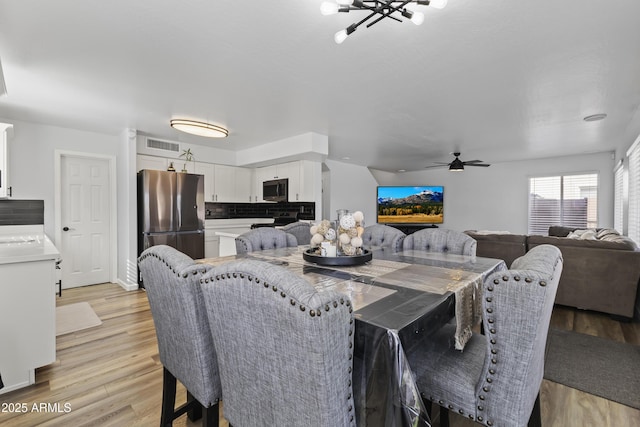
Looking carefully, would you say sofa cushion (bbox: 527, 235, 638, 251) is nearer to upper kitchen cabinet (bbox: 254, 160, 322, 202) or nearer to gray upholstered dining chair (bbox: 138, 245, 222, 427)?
upper kitchen cabinet (bbox: 254, 160, 322, 202)

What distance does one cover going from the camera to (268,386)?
91 centimetres

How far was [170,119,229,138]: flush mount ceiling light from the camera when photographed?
3.29 meters

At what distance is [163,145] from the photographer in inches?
186

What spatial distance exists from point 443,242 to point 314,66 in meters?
1.80

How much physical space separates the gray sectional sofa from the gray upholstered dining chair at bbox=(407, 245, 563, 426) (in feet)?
9.50

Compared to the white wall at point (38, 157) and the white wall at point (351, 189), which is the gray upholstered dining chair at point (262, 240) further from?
the white wall at point (351, 189)

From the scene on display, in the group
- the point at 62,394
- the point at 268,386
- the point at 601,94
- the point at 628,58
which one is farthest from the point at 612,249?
the point at 62,394

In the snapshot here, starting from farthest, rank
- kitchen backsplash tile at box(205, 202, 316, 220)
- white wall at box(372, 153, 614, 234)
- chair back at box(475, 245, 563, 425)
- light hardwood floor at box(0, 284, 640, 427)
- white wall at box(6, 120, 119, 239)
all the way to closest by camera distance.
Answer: white wall at box(372, 153, 614, 234) → kitchen backsplash tile at box(205, 202, 316, 220) → white wall at box(6, 120, 119, 239) → light hardwood floor at box(0, 284, 640, 427) → chair back at box(475, 245, 563, 425)

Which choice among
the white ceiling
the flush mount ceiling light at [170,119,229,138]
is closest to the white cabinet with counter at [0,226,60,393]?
the white ceiling

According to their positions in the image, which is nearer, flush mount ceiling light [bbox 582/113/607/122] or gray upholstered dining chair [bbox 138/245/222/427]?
gray upholstered dining chair [bbox 138/245/222/427]

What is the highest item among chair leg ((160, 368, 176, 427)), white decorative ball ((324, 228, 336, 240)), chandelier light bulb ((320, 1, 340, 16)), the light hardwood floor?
chandelier light bulb ((320, 1, 340, 16))

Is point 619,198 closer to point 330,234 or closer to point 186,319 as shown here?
point 330,234

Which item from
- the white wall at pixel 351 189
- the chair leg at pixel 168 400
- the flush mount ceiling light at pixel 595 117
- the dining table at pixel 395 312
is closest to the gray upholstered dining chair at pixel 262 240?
the dining table at pixel 395 312

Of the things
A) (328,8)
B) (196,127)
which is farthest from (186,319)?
(196,127)
